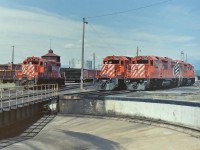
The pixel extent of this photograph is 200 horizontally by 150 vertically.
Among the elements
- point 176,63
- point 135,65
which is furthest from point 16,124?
point 176,63

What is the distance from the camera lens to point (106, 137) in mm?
18641

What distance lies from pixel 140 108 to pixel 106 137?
157 inches

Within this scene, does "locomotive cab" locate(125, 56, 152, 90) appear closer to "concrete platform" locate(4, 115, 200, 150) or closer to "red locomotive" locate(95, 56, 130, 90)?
"red locomotive" locate(95, 56, 130, 90)

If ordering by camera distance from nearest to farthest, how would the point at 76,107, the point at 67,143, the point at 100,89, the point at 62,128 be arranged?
the point at 67,143 → the point at 62,128 → the point at 76,107 → the point at 100,89

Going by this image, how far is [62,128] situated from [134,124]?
457 cm

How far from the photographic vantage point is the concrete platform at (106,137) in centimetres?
1571

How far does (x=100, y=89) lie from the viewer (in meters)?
35.2

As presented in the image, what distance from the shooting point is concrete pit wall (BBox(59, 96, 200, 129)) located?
713 inches

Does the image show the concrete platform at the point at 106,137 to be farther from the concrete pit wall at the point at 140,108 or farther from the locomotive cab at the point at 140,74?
the locomotive cab at the point at 140,74

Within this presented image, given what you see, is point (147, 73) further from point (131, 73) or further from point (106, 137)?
point (106, 137)

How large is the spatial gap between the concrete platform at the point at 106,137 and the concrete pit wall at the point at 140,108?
977 mm

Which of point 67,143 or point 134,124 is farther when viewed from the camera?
point 134,124

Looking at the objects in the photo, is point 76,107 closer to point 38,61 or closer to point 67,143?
point 67,143

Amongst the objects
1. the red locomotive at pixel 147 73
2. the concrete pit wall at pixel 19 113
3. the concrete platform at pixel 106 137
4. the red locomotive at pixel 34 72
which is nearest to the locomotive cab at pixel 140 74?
the red locomotive at pixel 147 73
